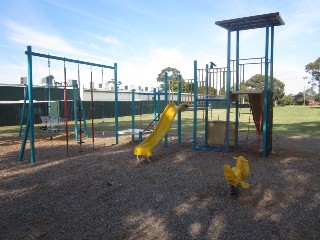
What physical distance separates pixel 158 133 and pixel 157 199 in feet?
13.6

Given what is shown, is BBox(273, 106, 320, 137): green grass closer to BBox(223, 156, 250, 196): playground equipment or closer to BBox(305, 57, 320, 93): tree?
BBox(223, 156, 250, 196): playground equipment

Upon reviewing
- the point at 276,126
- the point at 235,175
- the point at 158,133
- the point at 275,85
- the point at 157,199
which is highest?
the point at 275,85

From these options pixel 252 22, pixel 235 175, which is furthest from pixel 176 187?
pixel 252 22

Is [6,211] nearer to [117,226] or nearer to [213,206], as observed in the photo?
[117,226]

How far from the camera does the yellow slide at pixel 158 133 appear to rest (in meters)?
8.10

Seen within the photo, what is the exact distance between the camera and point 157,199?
5.29m

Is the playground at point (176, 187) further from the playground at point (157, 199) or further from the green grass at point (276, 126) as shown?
the green grass at point (276, 126)

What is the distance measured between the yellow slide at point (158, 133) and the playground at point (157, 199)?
0.37 metres

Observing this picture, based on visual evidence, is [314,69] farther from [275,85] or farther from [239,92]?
[239,92]

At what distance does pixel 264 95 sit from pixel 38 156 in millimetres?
7261

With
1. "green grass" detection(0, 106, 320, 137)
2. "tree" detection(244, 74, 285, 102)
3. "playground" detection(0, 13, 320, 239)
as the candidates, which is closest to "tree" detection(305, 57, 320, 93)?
"tree" detection(244, 74, 285, 102)

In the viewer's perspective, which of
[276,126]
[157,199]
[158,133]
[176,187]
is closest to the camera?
[157,199]

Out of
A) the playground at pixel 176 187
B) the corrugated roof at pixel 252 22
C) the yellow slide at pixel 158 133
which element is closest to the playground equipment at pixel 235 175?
the playground at pixel 176 187

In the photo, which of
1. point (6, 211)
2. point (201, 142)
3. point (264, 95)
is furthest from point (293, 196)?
point (201, 142)
